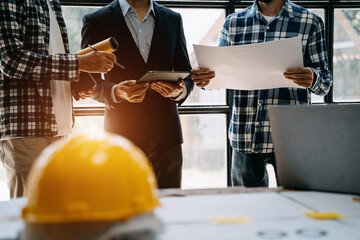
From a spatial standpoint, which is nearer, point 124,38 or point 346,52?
point 124,38

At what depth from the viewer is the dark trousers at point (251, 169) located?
191cm

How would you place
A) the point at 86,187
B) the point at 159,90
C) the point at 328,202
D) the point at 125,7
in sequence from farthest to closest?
the point at 125,7, the point at 159,90, the point at 328,202, the point at 86,187

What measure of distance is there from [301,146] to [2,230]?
0.83m

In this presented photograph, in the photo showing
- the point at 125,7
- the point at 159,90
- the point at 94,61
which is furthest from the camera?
the point at 125,7

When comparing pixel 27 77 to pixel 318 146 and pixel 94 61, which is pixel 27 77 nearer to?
pixel 94 61

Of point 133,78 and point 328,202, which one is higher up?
point 133,78

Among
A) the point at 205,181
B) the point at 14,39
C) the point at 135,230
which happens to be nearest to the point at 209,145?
the point at 205,181

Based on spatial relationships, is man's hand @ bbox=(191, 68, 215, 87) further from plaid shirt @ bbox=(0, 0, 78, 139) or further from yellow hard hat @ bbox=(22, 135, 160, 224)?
yellow hard hat @ bbox=(22, 135, 160, 224)

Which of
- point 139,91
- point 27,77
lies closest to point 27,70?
point 27,77

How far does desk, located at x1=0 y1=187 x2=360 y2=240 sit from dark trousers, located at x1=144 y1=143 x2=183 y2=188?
80 centimetres

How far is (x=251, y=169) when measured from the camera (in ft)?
6.33

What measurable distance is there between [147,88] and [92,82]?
283mm

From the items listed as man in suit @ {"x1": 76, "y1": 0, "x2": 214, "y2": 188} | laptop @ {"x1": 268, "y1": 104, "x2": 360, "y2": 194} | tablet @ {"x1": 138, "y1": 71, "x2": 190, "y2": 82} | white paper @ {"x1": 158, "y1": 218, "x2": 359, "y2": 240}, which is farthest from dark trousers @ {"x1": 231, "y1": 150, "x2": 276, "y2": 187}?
white paper @ {"x1": 158, "y1": 218, "x2": 359, "y2": 240}

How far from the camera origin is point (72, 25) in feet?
8.77
